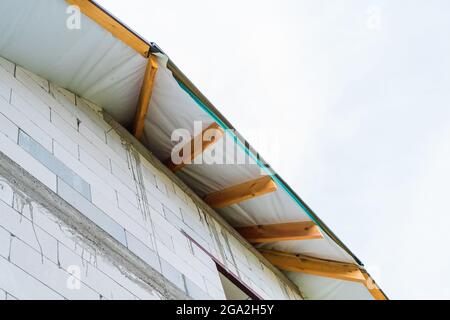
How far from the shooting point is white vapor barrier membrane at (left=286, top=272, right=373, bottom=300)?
22.8 ft

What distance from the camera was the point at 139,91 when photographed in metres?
5.27

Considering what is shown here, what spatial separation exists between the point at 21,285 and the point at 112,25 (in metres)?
2.57

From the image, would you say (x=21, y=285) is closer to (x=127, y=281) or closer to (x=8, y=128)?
(x=127, y=281)

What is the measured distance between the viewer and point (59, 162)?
3.75 metres

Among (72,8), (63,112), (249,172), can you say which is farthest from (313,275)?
(72,8)

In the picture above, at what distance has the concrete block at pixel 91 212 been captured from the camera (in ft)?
11.5

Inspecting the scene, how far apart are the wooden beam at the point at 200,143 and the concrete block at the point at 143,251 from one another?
157cm

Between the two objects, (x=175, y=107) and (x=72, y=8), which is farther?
(x=175, y=107)

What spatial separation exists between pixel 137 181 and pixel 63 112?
2.76ft

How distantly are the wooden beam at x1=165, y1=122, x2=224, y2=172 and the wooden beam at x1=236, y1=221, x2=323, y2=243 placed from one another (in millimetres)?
1349

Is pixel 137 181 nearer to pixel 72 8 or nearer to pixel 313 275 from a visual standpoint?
pixel 72 8

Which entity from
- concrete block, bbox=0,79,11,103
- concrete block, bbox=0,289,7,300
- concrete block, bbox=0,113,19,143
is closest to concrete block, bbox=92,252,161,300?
concrete block, bbox=0,289,7,300

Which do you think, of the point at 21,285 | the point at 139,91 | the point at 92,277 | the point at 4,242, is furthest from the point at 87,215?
the point at 139,91

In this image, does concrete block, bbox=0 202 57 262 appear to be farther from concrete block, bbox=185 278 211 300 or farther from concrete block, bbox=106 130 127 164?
concrete block, bbox=106 130 127 164
